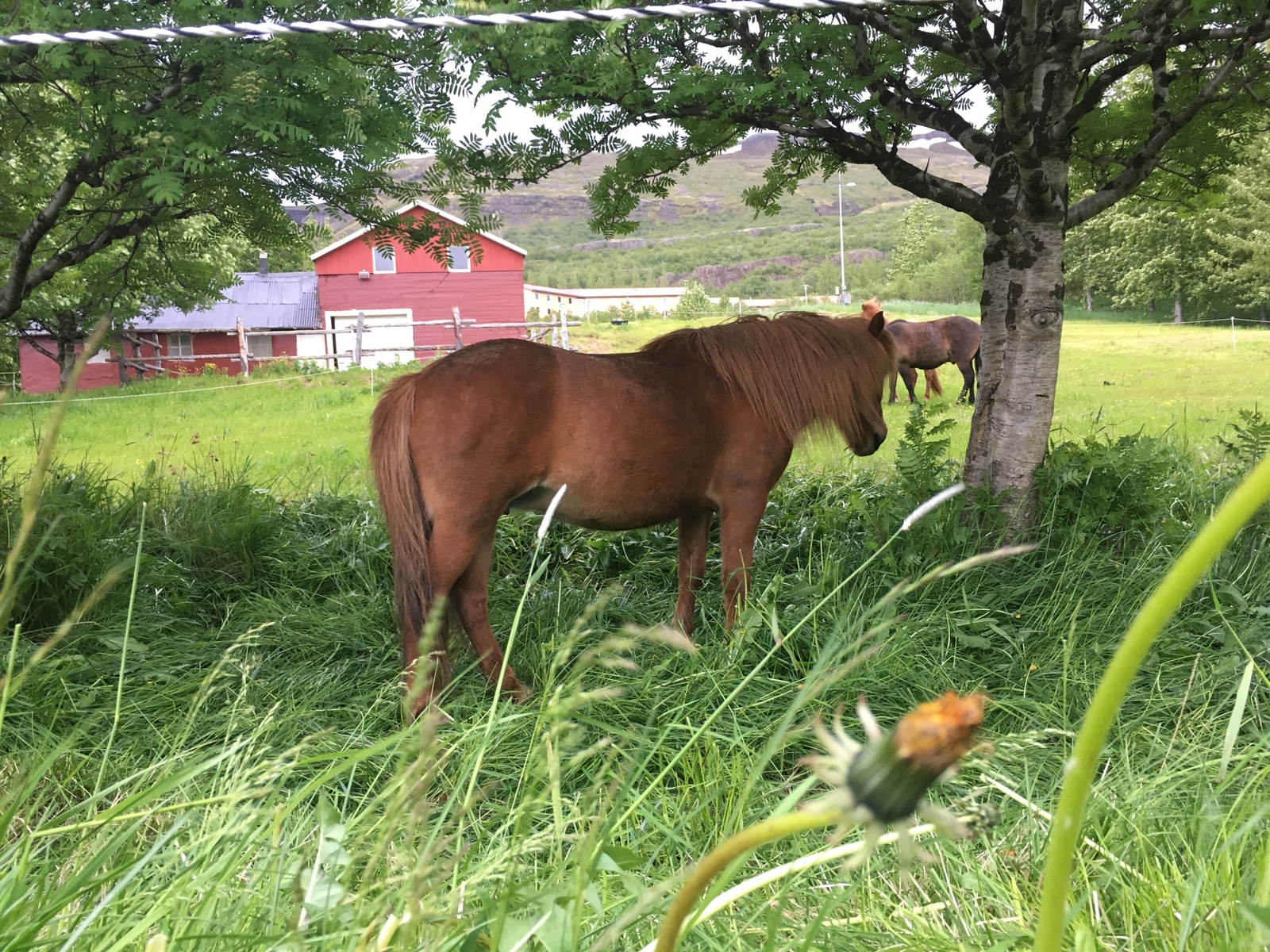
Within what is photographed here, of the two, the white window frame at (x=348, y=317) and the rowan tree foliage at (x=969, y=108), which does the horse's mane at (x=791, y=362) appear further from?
the white window frame at (x=348, y=317)

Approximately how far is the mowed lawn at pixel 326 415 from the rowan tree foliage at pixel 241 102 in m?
2.07

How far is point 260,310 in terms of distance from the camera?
3891 centimetres

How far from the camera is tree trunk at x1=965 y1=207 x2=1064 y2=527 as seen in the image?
4398 millimetres

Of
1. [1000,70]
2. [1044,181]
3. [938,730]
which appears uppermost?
[1000,70]

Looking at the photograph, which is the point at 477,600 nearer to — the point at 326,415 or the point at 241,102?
the point at 241,102

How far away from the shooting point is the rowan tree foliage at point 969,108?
3.63m

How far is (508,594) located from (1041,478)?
2825mm

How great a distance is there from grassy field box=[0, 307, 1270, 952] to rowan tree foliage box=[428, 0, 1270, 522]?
81 cm

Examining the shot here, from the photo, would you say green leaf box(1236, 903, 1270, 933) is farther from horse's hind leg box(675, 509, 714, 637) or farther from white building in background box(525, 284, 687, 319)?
white building in background box(525, 284, 687, 319)

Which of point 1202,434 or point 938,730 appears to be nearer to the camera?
point 938,730

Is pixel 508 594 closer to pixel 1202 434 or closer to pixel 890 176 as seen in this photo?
pixel 890 176

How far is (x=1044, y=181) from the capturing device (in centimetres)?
405

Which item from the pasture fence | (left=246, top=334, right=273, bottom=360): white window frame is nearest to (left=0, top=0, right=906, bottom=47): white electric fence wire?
the pasture fence

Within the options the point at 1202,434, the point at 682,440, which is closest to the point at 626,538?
the point at 682,440
